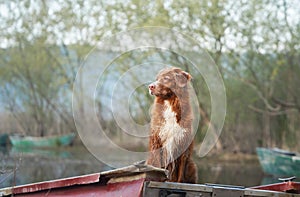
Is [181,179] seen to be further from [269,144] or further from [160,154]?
[269,144]

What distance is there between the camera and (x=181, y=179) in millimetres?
6336

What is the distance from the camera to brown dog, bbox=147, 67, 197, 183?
6359mm

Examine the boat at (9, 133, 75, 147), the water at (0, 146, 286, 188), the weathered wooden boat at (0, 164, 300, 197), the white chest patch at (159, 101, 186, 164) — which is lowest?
the water at (0, 146, 286, 188)

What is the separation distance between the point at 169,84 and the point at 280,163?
13.8 meters

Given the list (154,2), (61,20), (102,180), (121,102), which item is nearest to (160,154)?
(102,180)

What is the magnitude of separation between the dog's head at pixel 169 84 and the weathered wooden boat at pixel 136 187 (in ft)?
3.86

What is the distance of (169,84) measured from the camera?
6418 millimetres

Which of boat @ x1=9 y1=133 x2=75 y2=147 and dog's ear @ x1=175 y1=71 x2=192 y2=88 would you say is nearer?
dog's ear @ x1=175 y1=71 x2=192 y2=88

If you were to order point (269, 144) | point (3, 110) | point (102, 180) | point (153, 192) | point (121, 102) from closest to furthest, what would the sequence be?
point (153, 192) < point (102, 180) < point (121, 102) < point (269, 144) < point (3, 110)

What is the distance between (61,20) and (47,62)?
3.32 metres

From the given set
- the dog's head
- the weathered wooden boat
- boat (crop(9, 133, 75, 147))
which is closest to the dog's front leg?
the dog's head

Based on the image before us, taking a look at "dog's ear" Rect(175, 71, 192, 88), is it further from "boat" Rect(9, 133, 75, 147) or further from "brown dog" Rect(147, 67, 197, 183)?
"boat" Rect(9, 133, 75, 147)

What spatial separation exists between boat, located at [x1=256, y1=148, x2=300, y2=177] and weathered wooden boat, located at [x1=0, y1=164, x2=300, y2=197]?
12292 mm

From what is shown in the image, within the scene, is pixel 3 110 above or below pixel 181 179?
above
